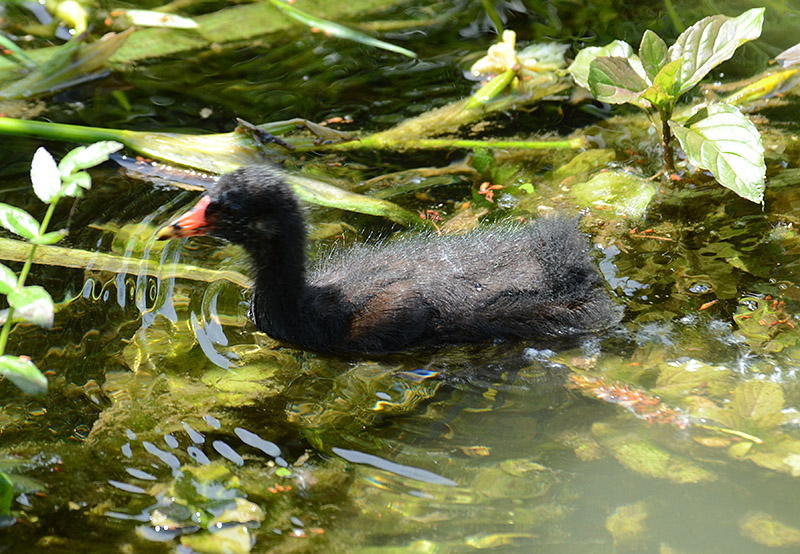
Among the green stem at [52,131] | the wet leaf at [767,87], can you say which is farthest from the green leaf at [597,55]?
the green stem at [52,131]

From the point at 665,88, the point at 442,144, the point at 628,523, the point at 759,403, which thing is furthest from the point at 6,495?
the point at 665,88

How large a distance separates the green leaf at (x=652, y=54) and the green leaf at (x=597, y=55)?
184 millimetres

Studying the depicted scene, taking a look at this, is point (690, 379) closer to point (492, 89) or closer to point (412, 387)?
point (412, 387)

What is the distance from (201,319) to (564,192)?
1.86m

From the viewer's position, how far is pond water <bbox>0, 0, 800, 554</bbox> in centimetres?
240

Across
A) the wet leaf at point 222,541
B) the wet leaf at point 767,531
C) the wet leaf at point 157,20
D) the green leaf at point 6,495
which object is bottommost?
the wet leaf at point 767,531

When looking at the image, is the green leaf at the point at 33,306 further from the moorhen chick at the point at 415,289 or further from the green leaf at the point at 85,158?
the moorhen chick at the point at 415,289

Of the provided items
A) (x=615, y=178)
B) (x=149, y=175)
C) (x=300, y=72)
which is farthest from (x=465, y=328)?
(x=300, y=72)

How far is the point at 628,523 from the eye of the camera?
7.83 ft

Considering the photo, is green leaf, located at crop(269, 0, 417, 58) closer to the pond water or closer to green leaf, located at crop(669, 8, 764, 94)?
the pond water

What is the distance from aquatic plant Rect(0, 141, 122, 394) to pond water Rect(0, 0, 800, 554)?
0.51 metres

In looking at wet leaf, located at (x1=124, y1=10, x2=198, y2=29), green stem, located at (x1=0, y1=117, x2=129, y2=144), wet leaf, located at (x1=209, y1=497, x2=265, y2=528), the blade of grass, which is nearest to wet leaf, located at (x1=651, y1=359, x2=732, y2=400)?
wet leaf, located at (x1=209, y1=497, x2=265, y2=528)

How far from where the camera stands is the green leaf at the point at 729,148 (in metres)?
3.24

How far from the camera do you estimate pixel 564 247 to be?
→ 10.9 feet
